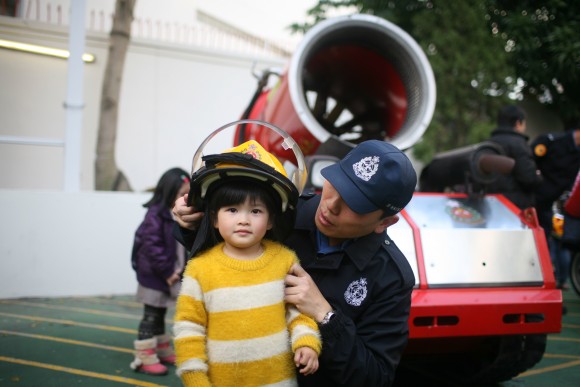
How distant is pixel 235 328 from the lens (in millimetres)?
1580

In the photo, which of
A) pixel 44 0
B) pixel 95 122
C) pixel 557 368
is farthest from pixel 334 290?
pixel 44 0

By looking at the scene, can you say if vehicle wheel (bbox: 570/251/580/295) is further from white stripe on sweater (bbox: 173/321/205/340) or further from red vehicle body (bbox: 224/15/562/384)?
white stripe on sweater (bbox: 173/321/205/340)

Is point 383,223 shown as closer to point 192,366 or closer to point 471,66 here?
point 192,366

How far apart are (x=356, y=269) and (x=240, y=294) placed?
0.40 meters

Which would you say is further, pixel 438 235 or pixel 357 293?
pixel 438 235

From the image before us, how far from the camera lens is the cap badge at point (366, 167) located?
5.59 ft

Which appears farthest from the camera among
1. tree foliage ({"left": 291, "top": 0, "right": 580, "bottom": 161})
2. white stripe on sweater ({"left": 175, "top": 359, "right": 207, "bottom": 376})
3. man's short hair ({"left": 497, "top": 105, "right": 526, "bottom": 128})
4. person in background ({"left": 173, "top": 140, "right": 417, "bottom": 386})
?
tree foliage ({"left": 291, "top": 0, "right": 580, "bottom": 161})

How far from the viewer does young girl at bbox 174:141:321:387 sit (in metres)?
1.58

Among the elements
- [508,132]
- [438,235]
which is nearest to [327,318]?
[438,235]

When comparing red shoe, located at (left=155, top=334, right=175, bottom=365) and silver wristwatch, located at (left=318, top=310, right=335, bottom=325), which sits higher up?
silver wristwatch, located at (left=318, top=310, right=335, bottom=325)

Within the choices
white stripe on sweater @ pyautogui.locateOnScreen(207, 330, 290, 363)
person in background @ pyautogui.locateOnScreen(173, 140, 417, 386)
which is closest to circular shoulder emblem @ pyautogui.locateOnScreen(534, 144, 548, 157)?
person in background @ pyautogui.locateOnScreen(173, 140, 417, 386)

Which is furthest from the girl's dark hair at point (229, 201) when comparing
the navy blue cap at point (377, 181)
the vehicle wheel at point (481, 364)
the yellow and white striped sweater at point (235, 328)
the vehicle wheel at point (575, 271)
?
the vehicle wheel at point (575, 271)

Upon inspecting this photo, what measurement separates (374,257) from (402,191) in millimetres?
254

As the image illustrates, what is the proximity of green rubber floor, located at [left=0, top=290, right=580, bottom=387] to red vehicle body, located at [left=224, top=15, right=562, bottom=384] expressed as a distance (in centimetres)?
76
